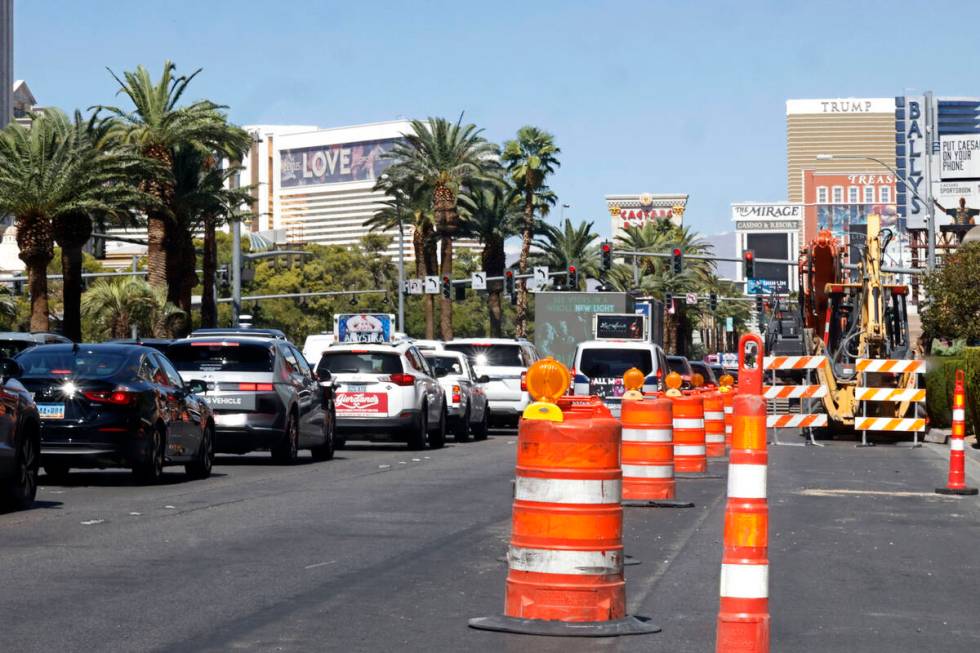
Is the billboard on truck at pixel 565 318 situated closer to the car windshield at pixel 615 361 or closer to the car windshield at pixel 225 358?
the car windshield at pixel 615 361

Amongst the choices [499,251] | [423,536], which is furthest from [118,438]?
[499,251]

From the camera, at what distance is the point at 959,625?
9133 millimetres

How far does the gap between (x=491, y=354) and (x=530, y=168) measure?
152ft

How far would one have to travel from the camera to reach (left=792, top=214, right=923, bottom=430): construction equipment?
30.6m

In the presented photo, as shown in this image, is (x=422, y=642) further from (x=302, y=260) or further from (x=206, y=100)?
(x=302, y=260)

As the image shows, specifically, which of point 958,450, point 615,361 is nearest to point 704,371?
point 615,361

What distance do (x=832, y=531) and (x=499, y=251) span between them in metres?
63.1

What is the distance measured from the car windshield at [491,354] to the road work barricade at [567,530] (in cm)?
2765

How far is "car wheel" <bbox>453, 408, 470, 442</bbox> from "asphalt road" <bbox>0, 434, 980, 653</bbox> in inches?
472

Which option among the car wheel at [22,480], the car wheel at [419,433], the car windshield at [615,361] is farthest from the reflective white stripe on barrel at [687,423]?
the car windshield at [615,361]

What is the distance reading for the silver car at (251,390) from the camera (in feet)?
72.0

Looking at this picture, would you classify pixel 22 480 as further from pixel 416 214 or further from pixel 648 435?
pixel 416 214

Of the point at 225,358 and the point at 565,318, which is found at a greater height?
the point at 565,318

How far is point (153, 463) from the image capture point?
59.9ft
